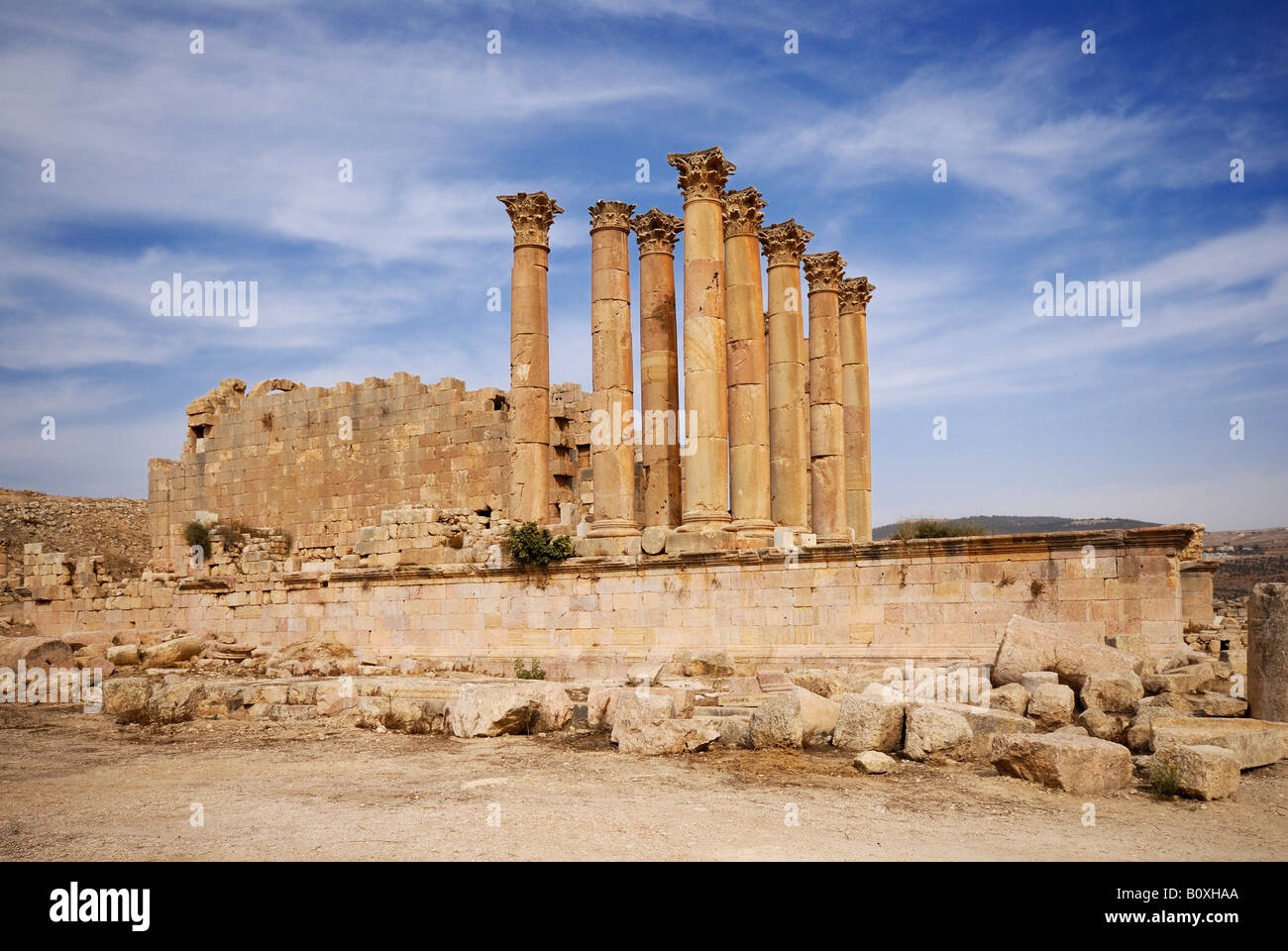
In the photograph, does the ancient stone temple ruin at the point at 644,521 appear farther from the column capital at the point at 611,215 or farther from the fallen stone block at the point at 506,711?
the fallen stone block at the point at 506,711

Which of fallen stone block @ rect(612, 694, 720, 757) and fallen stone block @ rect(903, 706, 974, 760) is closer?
fallen stone block @ rect(903, 706, 974, 760)

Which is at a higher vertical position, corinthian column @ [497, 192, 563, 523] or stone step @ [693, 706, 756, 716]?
corinthian column @ [497, 192, 563, 523]

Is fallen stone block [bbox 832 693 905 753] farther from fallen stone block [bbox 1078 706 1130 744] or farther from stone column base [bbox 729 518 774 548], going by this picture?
stone column base [bbox 729 518 774 548]

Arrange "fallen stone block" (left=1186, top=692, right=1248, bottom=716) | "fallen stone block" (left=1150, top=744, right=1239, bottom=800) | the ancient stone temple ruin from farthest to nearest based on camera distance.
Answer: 1. the ancient stone temple ruin
2. "fallen stone block" (left=1186, top=692, right=1248, bottom=716)
3. "fallen stone block" (left=1150, top=744, right=1239, bottom=800)

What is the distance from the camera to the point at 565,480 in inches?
939

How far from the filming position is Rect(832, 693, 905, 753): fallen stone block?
29.1 ft

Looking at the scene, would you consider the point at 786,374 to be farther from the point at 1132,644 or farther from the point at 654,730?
the point at 654,730

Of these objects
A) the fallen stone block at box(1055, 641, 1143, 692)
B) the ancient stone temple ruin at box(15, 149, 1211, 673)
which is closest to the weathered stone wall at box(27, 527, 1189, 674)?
the ancient stone temple ruin at box(15, 149, 1211, 673)

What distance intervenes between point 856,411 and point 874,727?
16227mm

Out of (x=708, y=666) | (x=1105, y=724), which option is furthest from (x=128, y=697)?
(x=1105, y=724)

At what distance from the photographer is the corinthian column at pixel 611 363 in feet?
62.0

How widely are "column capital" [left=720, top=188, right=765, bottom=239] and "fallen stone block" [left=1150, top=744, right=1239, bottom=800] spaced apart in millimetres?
13389

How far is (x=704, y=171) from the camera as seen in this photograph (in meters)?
18.0
